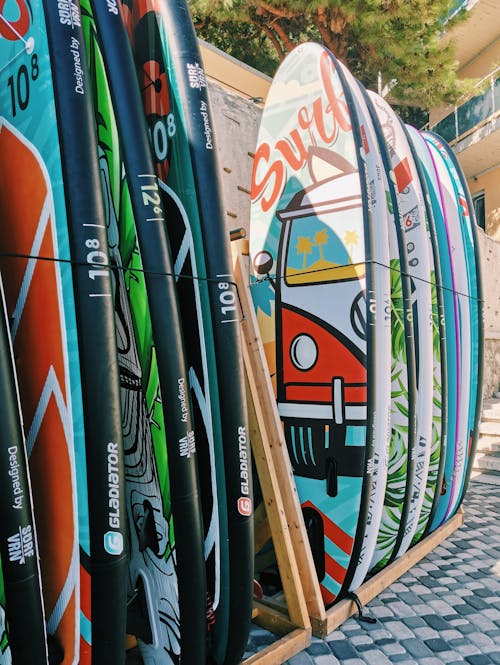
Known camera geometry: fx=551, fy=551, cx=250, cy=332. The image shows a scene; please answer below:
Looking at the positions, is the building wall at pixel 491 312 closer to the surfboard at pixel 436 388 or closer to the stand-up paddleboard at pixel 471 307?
the stand-up paddleboard at pixel 471 307

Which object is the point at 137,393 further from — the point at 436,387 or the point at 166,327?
the point at 436,387

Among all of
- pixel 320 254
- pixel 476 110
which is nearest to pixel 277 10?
pixel 476 110

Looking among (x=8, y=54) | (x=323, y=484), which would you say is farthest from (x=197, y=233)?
(x=323, y=484)

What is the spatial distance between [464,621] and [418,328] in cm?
127

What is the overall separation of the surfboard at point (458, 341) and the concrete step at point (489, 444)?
2.29 metres

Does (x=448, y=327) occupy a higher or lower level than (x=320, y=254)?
lower

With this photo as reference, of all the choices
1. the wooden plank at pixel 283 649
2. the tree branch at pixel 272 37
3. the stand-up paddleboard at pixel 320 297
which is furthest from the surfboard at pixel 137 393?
the tree branch at pixel 272 37

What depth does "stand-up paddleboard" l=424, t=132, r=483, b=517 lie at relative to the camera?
3223 millimetres

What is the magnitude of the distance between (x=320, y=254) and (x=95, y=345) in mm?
1307

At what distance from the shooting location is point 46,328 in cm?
146

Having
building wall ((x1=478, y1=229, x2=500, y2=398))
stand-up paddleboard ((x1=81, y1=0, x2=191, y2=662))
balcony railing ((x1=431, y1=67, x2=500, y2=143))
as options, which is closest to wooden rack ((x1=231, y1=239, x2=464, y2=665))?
stand-up paddleboard ((x1=81, y1=0, x2=191, y2=662))

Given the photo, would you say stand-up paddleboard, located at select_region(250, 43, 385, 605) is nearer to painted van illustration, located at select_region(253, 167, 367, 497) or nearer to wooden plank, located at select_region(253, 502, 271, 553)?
painted van illustration, located at select_region(253, 167, 367, 497)

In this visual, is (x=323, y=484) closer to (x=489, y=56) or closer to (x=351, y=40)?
(x=351, y=40)

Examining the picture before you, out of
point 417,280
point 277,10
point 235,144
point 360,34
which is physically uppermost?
point 277,10
